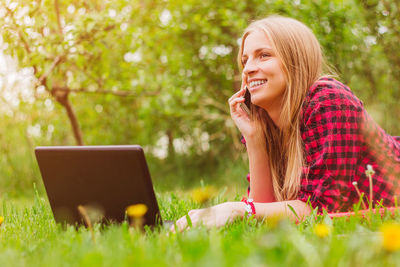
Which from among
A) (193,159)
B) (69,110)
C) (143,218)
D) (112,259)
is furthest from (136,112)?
(112,259)

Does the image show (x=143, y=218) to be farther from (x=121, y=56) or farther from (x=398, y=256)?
(x=121, y=56)

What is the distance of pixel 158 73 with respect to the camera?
5.86 m

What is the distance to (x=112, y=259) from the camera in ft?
3.68

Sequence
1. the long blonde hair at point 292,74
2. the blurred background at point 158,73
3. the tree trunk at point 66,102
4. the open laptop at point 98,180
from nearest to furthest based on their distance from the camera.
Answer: the open laptop at point 98,180 < the long blonde hair at point 292,74 < the blurred background at point 158,73 < the tree trunk at point 66,102

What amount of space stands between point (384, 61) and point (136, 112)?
3.44 meters

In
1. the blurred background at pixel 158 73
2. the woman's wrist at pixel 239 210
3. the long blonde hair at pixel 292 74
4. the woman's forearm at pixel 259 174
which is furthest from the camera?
the blurred background at pixel 158 73

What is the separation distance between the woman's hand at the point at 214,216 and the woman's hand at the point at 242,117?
811 millimetres

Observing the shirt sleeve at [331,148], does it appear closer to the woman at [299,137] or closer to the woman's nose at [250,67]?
the woman at [299,137]

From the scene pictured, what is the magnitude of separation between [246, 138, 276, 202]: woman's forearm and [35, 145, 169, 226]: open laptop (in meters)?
0.98

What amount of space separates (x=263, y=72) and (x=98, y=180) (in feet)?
3.67

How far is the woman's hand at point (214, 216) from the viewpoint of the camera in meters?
1.69

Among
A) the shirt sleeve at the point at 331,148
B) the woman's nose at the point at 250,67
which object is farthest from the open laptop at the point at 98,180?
the woman's nose at the point at 250,67

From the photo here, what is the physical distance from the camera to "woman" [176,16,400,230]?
1989 millimetres

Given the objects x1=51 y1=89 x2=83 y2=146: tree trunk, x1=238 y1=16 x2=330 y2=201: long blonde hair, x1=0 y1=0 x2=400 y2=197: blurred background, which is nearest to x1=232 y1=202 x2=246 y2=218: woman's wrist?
x1=238 y1=16 x2=330 y2=201: long blonde hair
